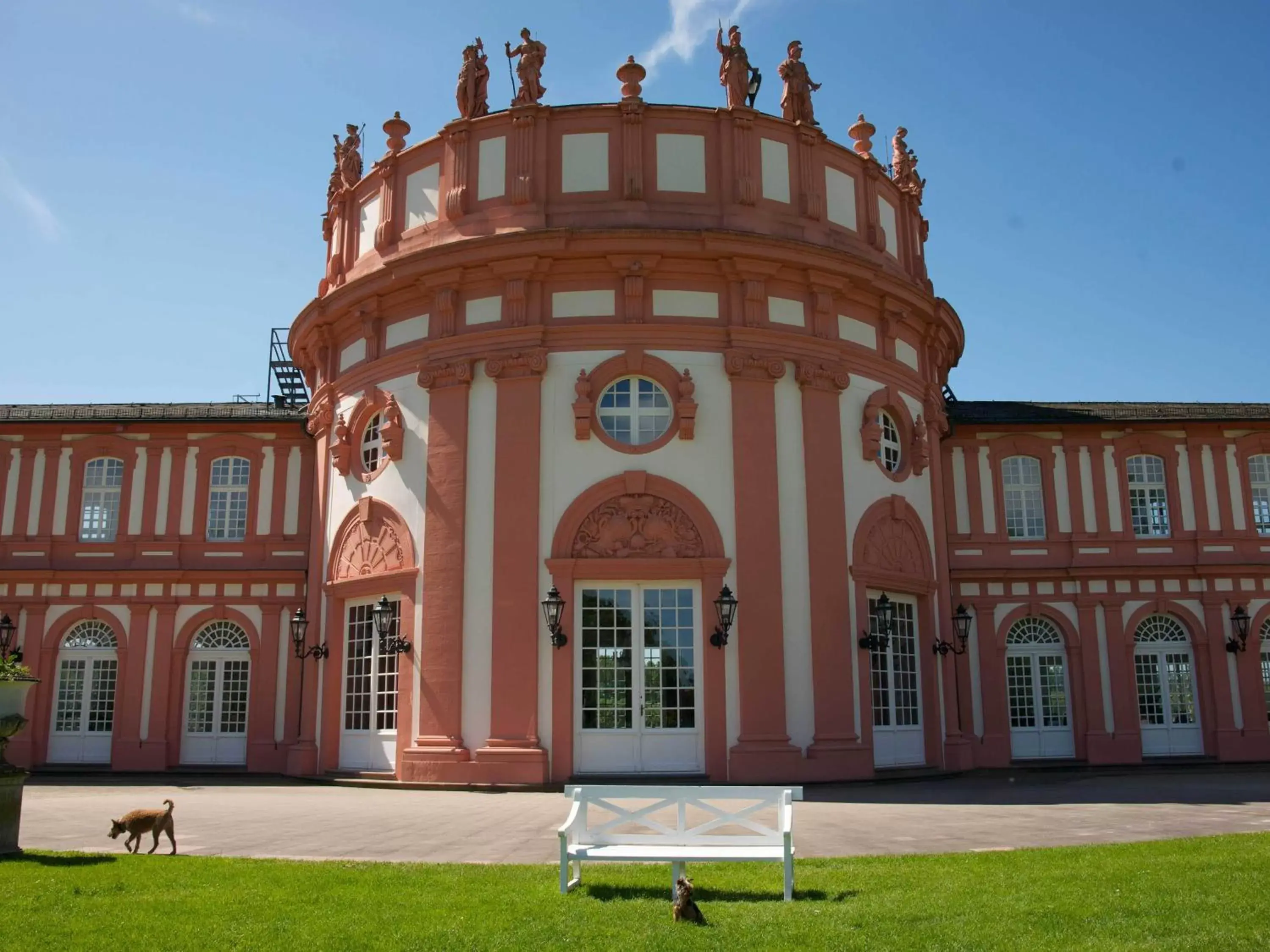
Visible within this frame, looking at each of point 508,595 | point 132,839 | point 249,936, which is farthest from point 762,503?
point 249,936

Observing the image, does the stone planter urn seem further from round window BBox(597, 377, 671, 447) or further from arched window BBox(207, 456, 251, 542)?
arched window BBox(207, 456, 251, 542)

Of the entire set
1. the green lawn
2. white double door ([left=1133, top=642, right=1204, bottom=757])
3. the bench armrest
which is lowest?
the green lawn

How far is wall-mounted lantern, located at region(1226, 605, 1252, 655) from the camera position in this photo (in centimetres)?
2441

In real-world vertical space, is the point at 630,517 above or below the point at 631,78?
below

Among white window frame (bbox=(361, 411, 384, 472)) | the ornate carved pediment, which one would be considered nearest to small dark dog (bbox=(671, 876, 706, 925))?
the ornate carved pediment

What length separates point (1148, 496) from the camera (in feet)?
84.2

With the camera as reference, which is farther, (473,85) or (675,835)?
(473,85)

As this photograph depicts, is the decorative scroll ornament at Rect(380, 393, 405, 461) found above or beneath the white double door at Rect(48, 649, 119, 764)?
above

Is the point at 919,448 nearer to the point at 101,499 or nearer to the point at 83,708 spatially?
the point at 101,499

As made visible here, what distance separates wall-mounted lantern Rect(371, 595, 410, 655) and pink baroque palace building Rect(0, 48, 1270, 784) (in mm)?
68

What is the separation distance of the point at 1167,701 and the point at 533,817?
53.7 ft

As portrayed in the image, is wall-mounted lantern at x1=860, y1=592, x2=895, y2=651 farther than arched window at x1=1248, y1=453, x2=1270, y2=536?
No

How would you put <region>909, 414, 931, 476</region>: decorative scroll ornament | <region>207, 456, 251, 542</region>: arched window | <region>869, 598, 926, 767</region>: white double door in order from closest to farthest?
<region>869, 598, 926, 767</region>: white double door, <region>909, 414, 931, 476</region>: decorative scroll ornament, <region>207, 456, 251, 542</region>: arched window

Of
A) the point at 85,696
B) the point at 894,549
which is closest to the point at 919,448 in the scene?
the point at 894,549
